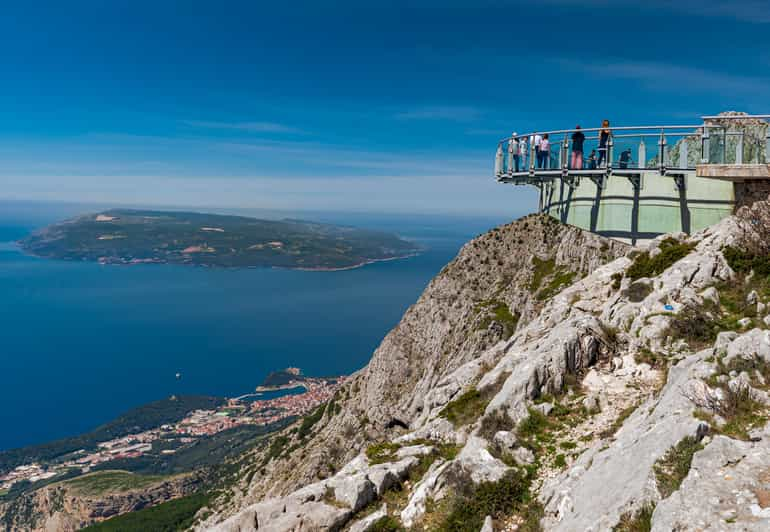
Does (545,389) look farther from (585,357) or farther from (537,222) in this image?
(537,222)

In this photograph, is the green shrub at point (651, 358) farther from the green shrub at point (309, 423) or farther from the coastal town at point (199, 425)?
the coastal town at point (199, 425)

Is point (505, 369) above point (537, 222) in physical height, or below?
below

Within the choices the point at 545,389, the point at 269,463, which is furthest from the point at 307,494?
the point at 269,463

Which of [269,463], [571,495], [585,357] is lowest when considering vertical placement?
[269,463]

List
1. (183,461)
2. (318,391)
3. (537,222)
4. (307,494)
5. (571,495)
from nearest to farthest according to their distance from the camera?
(571,495) < (307,494) < (537,222) < (183,461) < (318,391)

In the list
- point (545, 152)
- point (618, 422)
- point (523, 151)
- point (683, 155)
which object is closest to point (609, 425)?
point (618, 422)

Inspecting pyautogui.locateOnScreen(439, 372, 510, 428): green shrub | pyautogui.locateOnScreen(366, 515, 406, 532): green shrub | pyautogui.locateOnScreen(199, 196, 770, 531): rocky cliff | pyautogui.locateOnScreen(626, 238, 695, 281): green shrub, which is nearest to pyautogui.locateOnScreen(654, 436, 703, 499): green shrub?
pyautogui.locateOnScreen(199, 196, 770, 531): rocky cliff

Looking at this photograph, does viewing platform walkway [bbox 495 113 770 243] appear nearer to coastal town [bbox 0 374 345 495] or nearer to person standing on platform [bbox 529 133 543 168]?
person standing on platform [bbox 529 133 543 168]

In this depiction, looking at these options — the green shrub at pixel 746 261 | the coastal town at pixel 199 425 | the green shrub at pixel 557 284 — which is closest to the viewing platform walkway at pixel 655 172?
the green shrub at pixel 746 261
